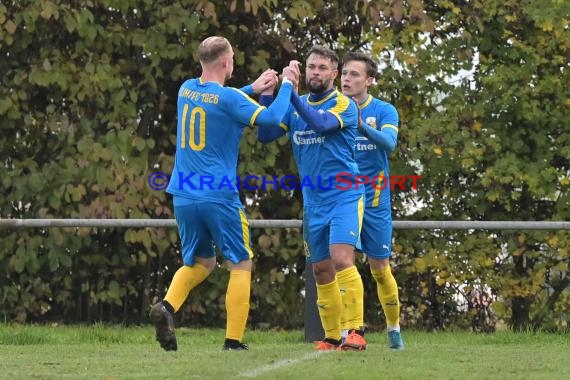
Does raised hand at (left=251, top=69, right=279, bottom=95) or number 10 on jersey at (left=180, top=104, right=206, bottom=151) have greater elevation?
raised hand at (left=251, top=69, right=279, bottom=95)

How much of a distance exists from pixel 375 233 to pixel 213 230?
155 cm

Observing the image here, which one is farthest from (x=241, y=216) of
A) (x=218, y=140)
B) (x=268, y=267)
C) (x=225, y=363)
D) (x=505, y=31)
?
(x=505, y=31)

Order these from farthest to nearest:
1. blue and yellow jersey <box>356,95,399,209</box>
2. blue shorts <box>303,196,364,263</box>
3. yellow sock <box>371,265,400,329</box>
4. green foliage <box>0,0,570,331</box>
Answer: green foliage <box>0,0,570,331</box> < yellow sock <box>371,265,400,329</box> < blue and yellow jersey <box>356,95,399,209</box> < blue shorts <box>303,196,364,263</box>

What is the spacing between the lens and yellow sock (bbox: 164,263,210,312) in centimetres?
858

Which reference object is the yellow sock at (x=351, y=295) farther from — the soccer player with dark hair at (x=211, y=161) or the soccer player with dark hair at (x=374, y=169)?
the soccer player with dark hair at (x=211, y=161)

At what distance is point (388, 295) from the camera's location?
9.74 metres

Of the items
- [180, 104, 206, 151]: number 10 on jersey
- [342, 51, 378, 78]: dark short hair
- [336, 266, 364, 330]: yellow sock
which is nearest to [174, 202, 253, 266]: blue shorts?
[180, 104, 206, 151]: number 10 on jersey

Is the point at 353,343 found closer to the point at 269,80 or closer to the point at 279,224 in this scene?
the point at 269,80

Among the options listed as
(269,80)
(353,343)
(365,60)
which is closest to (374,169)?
(365,60)

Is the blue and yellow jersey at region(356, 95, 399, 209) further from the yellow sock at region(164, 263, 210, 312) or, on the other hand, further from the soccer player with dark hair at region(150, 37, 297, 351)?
the yellow sock at region(164, 263, 210, 312)

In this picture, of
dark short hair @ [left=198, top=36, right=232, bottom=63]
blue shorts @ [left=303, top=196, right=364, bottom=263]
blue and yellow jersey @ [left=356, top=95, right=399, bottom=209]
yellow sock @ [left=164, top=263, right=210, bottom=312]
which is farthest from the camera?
blue and yellow jersey @ [left=356, top=95, right=399, bottom=209]

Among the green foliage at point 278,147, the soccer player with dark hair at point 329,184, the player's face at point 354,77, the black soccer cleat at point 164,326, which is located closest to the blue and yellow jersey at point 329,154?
the soccer player with dark hair at point 329,184

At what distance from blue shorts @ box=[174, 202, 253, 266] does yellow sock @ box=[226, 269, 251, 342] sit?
13 cm

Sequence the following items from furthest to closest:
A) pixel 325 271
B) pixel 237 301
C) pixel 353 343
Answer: pixel 325 271 < pixel 353 343 < pixel 237 301
